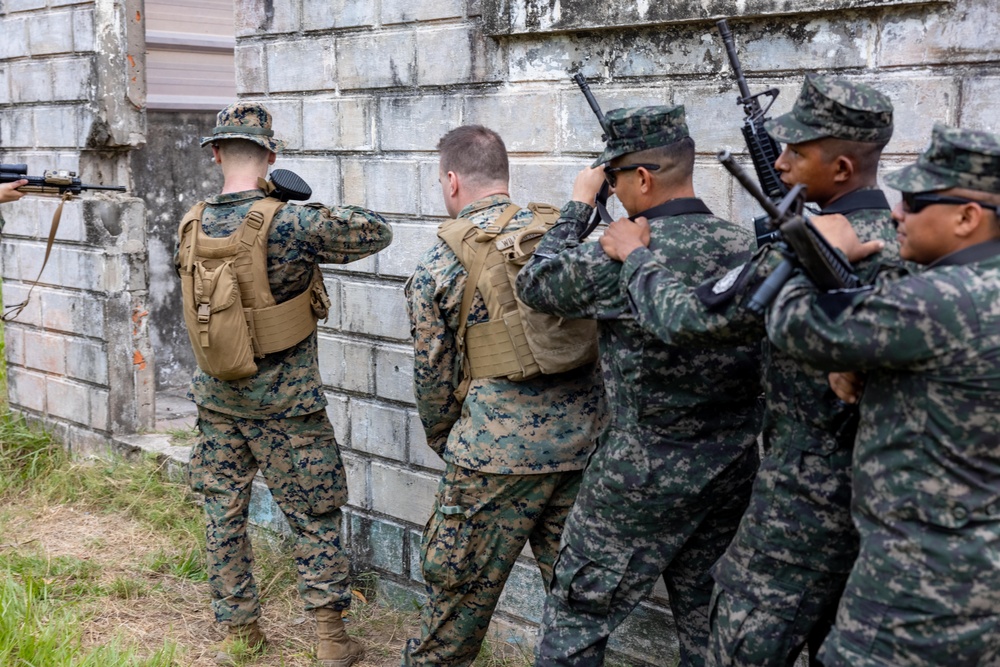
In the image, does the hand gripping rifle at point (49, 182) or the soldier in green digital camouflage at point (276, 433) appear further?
the hand gripping rifle at point (49, 182)

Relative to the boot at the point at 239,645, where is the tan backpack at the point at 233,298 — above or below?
above

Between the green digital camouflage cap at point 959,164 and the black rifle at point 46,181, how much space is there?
4006 millimetres

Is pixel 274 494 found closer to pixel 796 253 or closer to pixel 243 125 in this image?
pixel 243 125

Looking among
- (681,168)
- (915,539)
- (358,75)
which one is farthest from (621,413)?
(358,75)

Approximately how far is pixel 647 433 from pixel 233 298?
1722 millimetres

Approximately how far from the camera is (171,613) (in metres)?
4.45

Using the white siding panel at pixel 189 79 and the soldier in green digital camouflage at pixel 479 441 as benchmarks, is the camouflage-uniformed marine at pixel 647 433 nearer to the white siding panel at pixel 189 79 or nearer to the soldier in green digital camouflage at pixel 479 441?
the soldier in green digital camouflage at pixel 479 441

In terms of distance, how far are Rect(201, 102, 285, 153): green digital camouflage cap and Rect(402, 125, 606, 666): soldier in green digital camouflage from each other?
884 millimetres

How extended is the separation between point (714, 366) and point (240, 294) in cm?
188

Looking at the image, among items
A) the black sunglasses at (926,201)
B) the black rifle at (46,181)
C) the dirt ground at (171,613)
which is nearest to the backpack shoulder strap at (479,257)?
the black sunglasses at (926,201)

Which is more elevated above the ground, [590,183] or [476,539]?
[590,183]

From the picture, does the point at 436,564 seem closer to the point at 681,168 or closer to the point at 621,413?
the point at 621,413

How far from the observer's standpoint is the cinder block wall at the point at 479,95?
2.94 metres

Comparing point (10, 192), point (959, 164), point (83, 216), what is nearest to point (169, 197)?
point (83, 216)
